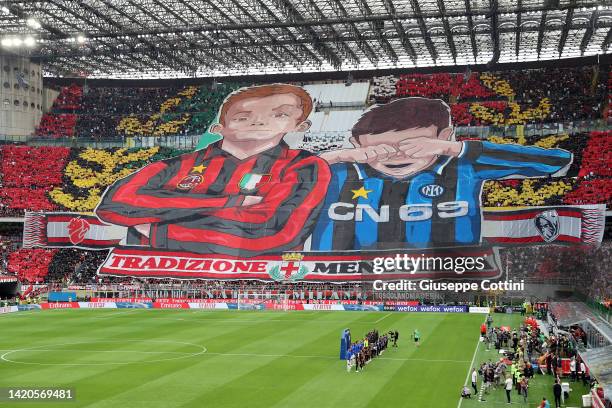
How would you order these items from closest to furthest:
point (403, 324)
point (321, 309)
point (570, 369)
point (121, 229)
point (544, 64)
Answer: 1. point (570, 369)
2. point (403, 324)
3. point (321, 309)
4. point (121, 229)
5. point (544, 64)

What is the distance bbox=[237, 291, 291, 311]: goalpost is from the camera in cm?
7081

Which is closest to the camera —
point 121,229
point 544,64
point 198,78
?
point 121,229

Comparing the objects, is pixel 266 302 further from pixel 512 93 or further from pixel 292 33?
pixel 512 93

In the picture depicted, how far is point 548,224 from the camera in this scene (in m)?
73.2

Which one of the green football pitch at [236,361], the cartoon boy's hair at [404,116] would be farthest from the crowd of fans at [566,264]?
the cartoon boy's hair at [404,116]

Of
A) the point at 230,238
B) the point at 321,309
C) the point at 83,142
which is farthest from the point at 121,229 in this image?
the point at 321,309

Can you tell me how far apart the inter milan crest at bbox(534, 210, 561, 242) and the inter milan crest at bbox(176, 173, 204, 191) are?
36.2 m

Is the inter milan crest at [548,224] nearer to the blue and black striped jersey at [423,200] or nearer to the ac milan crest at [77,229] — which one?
the blue and black striped jersey at [423,200]

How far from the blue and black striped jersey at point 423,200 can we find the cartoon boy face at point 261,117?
1183 cm

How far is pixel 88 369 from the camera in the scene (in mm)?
37781

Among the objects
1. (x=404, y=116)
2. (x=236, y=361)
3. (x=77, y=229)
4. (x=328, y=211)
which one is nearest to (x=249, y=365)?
(x=236, y=361)

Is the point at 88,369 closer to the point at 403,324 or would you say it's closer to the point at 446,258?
the point at 403,324

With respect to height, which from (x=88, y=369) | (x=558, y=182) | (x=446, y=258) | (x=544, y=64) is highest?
(x=544, y=64)

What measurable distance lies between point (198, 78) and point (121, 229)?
1161 inches
